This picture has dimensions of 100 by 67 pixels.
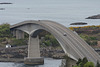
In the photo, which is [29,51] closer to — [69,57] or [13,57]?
[13,57]

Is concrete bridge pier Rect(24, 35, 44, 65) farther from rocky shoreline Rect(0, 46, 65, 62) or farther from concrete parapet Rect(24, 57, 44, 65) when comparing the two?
rocky shoreline Rect(0, 46, 65, 62)

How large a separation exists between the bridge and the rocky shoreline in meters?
3.23

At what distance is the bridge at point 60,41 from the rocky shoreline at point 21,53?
323 cm

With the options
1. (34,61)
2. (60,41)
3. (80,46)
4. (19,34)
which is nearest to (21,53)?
(34,61)

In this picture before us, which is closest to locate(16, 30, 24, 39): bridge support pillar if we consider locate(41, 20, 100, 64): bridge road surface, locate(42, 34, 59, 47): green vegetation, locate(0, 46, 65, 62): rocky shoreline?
locate(42, 34, 59, 47): green vegetation

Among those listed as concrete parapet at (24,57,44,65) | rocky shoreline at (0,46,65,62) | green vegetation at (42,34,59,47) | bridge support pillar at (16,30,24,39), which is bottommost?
concrete parapet at (24,57,44,65)

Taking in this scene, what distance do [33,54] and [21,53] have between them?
6302mm

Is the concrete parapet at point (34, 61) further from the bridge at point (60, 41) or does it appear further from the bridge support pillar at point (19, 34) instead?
the bridge support pillar at point (19, 34)

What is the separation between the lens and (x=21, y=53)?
286ft

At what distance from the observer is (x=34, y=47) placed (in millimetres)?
82750

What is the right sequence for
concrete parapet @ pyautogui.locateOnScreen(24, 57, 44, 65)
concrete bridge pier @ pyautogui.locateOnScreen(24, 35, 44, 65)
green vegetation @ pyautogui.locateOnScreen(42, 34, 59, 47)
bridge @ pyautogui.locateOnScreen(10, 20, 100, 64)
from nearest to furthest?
bridge @ pyautogui.locateOnScreen(10, 20, 100, 64) < concrete parapet @ pyautogui.locateOnScreen(24, 57, 44, 65) < concrete bridge pier @ pyautogui.locateOnScreen(24, 35, 44, 65) < green vegetation @ pyautogui.locateOnScreen(42, 34, 59, 47)

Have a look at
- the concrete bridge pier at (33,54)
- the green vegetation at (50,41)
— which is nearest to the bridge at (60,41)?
the concrete bridge pier at (33,54)

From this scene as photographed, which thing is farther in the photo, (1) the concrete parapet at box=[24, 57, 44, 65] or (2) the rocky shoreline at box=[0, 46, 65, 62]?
(2) the rocky shoreline at box=[0, 46, 65, 62]

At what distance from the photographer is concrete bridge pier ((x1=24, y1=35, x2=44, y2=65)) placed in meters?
78.6
